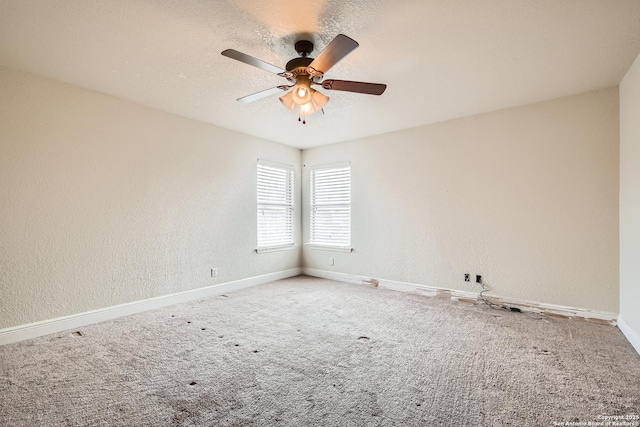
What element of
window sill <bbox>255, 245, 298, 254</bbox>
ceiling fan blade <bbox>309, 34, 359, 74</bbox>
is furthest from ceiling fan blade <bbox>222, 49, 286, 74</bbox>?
window sill <bbox>255, 245, 298, 254</bbox>

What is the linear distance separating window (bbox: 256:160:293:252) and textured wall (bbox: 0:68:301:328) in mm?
498

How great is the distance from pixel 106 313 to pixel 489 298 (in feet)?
14.4

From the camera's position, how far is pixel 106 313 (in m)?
3.10

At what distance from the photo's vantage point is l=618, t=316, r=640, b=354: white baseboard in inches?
93.8

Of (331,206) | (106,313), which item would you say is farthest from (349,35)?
(106,313)

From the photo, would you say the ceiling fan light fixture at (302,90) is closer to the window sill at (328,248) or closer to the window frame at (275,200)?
the window frame at (275,200)

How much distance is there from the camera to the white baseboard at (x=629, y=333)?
7.82 feet

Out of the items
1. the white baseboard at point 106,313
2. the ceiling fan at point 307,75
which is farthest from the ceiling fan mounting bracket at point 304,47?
the white baseboard at point 106,313

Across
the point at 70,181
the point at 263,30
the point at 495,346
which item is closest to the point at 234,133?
the point at 70,181

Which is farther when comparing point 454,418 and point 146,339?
point 146,339

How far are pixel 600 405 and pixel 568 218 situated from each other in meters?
2.07

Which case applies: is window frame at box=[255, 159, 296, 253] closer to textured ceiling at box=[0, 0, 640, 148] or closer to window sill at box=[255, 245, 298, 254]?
window sill at box=[255, 245, 298, 254]

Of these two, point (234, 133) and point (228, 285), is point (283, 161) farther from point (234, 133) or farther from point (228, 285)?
point (228, 285)

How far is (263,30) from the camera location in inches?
80.9
